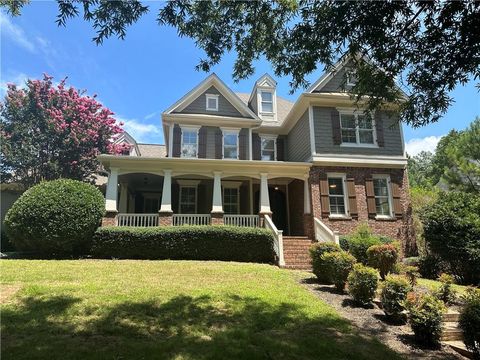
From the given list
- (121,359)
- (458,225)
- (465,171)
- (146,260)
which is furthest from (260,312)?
(465,171)

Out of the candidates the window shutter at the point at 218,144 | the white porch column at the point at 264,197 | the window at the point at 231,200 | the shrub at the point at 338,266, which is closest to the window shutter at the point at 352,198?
the white porch column at the point at 264,197

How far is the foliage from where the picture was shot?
11.1m

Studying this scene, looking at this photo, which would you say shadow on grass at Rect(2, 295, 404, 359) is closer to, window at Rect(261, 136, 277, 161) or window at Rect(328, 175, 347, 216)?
window at Rect(328, 175, 347, 216)

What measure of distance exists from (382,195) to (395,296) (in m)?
10.8

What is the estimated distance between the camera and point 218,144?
58.6ft

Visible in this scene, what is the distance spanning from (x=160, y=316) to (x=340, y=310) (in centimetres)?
371

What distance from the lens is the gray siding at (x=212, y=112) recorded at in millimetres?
18094

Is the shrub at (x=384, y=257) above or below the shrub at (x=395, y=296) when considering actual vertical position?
above

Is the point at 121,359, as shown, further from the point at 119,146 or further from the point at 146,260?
the point at 119,146

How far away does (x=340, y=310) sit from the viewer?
275 inches

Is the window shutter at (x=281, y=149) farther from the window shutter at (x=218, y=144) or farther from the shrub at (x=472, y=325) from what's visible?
the shrub at (x=472, y=325)

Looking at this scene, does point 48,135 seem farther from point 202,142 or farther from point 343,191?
point 343,191

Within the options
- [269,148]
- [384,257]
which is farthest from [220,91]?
[384,257]

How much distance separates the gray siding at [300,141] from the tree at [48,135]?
12.9 metres
